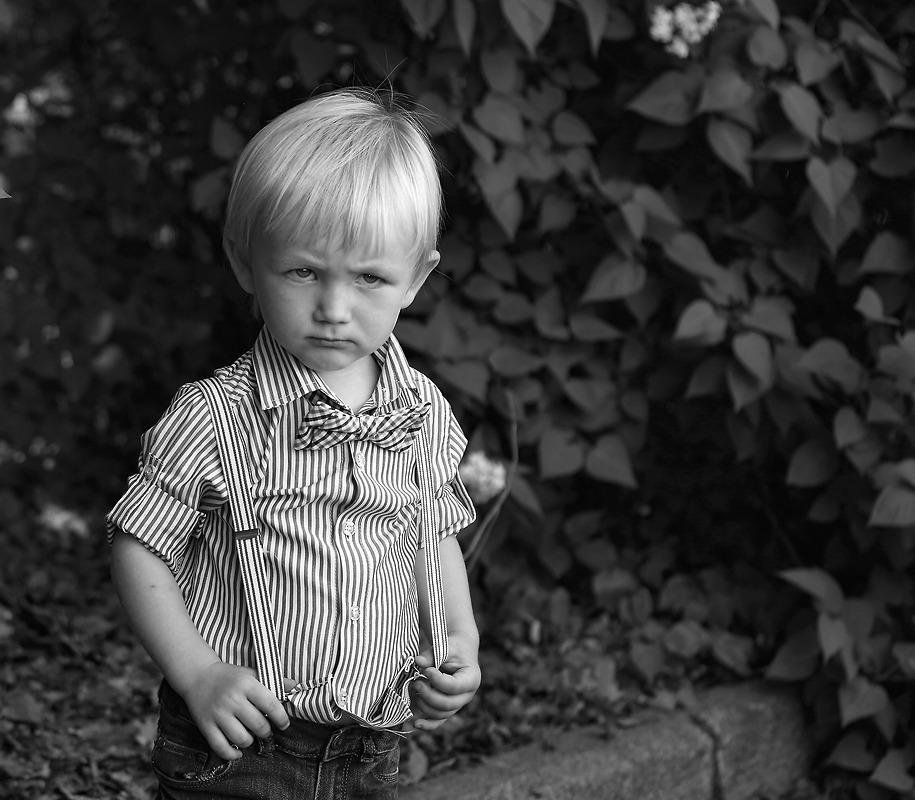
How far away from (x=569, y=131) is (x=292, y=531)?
69.1 inches

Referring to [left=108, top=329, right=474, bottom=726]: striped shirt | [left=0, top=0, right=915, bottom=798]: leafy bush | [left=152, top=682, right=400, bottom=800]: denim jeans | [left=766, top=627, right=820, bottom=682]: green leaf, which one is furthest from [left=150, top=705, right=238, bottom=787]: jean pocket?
[left=766, top=627, right=820, bottom=682]: green leaf

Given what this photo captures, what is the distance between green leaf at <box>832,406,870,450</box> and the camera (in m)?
2.94

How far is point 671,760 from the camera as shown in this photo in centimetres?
285

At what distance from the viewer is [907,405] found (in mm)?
2947

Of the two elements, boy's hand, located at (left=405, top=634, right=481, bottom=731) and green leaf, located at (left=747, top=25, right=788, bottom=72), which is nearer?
boy's hand, located at (left=405, top=634, right=481, bottom=731)

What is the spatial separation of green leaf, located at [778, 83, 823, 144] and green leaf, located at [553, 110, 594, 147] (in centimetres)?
47

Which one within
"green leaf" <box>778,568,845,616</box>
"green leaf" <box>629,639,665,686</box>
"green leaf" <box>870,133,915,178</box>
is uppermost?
"green leaf" <box>870,133,915,178</box>

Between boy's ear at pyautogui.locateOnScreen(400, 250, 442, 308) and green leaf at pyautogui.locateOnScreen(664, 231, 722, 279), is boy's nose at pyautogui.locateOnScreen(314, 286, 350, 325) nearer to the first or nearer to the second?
boy's ear at pyautogui.locateOnScreen(400, 250, 442, 308)

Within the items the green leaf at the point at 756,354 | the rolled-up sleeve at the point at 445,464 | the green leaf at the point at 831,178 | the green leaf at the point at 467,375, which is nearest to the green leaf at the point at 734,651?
the green leaf at the point at 756,354

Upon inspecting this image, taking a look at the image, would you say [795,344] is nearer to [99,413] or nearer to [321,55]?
[321,55]

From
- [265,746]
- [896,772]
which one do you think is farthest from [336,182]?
[896,772]

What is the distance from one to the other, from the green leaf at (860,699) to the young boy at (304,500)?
5.30ft

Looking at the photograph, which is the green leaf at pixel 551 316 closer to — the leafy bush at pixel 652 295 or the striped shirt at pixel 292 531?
the leafy bush at pixel 652 295

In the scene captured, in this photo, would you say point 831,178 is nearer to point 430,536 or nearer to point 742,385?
point 742,385
